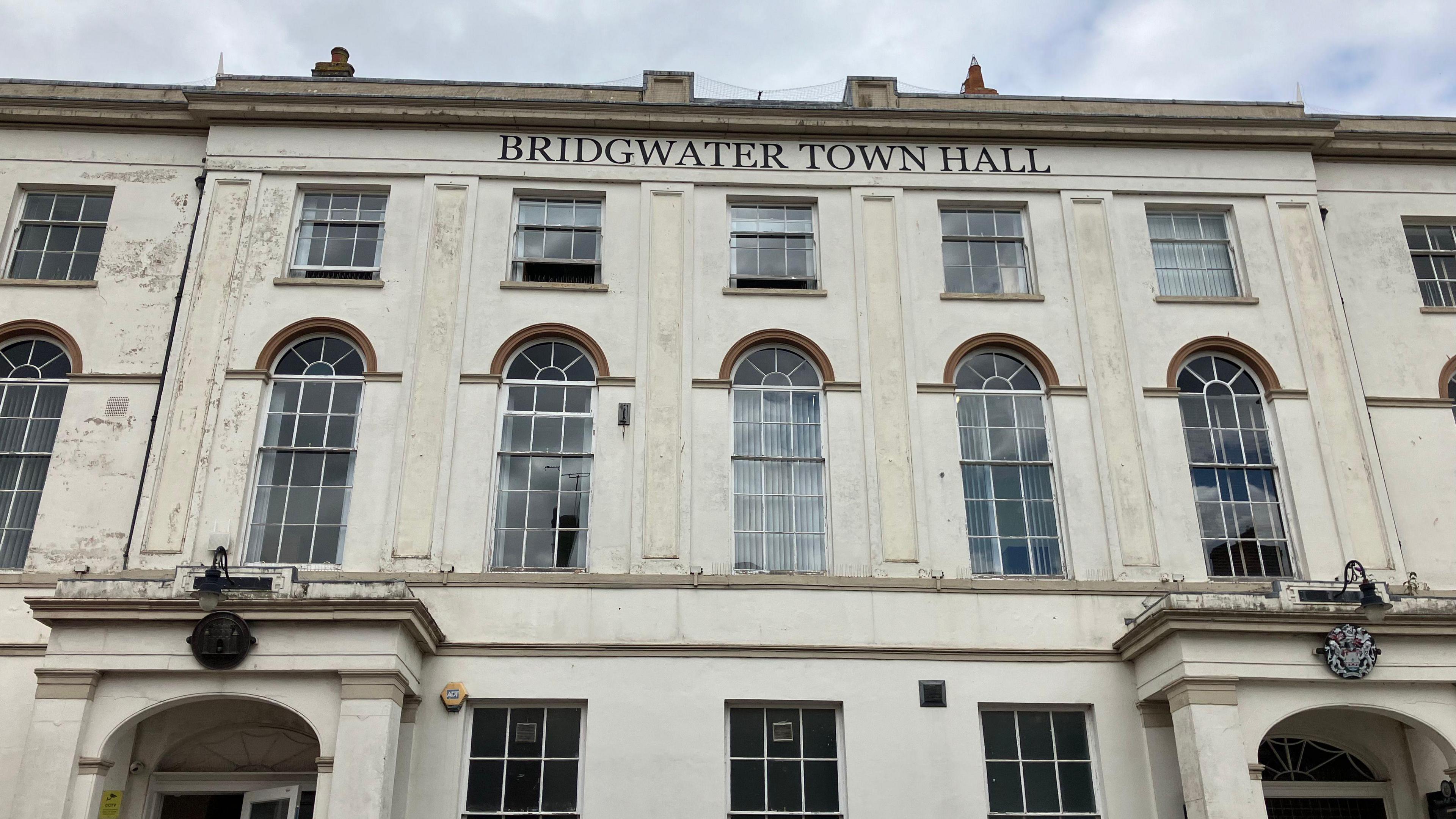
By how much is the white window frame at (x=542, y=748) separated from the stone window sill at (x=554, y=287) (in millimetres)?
5554

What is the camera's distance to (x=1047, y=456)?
15.3 m

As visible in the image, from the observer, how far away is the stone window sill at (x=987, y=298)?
1602 cm

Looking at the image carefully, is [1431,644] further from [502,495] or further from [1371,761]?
[502,495]

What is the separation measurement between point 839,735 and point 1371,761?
6.40m

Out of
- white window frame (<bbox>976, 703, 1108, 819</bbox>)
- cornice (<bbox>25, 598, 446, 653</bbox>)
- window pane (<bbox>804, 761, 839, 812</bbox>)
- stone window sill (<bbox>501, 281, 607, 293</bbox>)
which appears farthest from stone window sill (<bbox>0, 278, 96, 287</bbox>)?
white window frame (<bbox>976, 703, 1108, 819</bbox>)

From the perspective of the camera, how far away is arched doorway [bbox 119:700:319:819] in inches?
517

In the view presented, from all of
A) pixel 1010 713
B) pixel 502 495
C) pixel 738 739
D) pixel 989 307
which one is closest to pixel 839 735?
pixel 738 739

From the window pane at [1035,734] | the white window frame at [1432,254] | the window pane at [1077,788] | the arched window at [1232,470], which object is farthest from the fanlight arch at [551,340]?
the white window frame at [1432,254]

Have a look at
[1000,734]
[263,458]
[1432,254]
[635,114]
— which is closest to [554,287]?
[635,114]

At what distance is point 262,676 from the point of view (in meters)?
12.2

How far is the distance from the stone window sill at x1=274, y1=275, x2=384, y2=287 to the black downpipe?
1.30 metres

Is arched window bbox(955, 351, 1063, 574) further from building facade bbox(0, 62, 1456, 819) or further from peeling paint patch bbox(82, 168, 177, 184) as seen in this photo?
peeling paint patch bbox(82, 168, 177, 184)

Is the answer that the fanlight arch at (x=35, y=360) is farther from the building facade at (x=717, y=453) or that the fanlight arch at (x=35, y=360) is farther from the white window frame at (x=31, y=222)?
the white window frame at (x=31, y=222)

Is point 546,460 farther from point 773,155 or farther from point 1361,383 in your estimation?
point 1361,383
